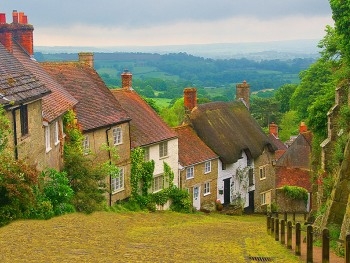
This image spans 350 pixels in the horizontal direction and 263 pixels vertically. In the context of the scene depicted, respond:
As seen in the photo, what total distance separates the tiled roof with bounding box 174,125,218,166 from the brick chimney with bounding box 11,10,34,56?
14159mm

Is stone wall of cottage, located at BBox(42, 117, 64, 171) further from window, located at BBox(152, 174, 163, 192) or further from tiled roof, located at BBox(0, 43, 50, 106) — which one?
window, located at BBox(152, 174, 163, 192)

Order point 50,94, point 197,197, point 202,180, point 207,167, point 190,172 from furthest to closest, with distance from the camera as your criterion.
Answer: point 207,167, point 202,180, point 197,197, point 190,172, point 50,94

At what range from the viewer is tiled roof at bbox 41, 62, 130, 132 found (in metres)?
34.6

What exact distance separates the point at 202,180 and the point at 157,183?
17.5 feet

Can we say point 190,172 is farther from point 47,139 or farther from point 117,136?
point 47,139

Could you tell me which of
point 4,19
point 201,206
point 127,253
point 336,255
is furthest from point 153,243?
point 201,206

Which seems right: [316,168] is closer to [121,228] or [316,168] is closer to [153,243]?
[121,228]

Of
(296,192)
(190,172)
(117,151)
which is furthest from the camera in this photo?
(296,192)

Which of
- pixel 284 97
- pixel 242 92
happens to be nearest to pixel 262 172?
pixel 242 92

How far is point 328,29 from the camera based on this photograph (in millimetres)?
42219

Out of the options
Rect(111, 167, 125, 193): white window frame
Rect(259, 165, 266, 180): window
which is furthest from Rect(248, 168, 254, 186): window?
Rect(111, 167, 125, 193): white window frame

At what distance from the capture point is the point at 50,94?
99.3 ft

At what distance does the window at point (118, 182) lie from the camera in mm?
35763

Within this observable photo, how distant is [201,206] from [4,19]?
802 inches
